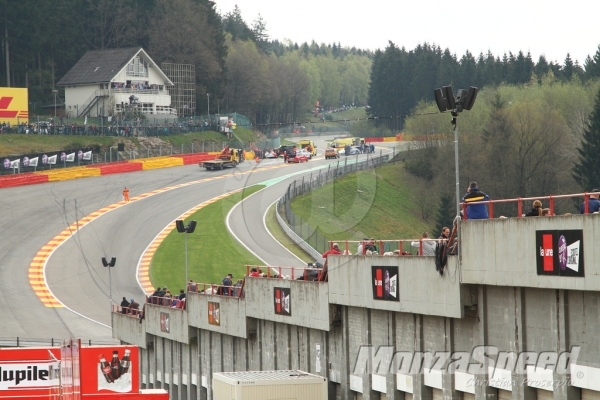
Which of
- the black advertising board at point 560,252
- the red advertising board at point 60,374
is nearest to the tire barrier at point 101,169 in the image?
the red advertising board at point 60,374

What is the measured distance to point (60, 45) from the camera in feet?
426

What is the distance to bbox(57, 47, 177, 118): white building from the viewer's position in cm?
11344

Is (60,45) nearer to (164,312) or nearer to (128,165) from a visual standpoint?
(128,165)

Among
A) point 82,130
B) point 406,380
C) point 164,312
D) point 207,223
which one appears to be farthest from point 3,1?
point 406,380

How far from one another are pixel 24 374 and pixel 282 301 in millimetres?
7918

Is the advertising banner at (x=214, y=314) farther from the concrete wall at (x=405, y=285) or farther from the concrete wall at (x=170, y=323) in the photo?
the concrete wall at (x=405, y=285)

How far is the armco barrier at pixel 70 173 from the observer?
8081cm

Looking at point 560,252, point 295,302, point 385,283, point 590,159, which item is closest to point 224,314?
point 295,302

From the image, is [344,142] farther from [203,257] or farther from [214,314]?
[214,314]

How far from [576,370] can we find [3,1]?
114368 millimetres

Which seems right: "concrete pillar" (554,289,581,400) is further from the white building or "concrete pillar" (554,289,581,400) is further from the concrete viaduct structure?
the white building

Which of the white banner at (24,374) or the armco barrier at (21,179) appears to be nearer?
the white banner at (24,374)

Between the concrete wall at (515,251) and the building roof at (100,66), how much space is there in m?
98.5

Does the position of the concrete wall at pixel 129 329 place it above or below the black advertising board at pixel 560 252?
below
